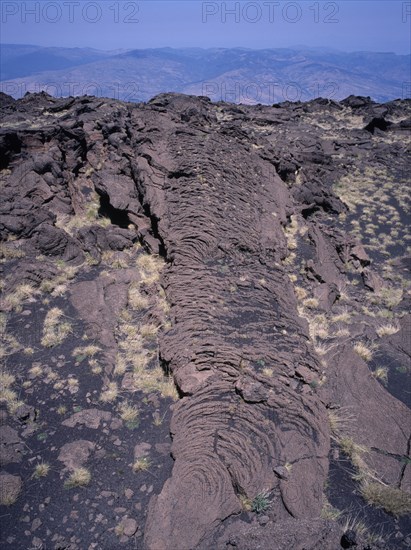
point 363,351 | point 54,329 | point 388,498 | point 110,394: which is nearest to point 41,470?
point 110,394

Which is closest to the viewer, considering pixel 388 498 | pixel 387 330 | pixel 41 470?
pixel 388 498

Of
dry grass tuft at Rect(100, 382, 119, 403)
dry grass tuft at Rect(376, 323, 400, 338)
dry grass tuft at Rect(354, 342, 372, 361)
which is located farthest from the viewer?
dry grass tuft at Rect(376, 323, 400, 338)

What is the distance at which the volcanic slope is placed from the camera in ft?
20.3

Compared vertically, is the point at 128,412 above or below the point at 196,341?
below

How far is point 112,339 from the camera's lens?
9977 mm

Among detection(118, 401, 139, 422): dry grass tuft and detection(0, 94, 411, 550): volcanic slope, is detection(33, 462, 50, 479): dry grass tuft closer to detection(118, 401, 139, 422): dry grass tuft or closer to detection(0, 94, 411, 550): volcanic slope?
detection(0, 94, 411, 550): volcanic slope

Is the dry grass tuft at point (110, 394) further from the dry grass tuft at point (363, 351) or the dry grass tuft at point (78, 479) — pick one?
the dry grass tuft at point (363, 351)

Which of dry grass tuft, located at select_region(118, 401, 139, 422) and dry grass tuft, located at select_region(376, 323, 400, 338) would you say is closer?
dry grass tuft, located at select_region(118, 401, 139, 422)

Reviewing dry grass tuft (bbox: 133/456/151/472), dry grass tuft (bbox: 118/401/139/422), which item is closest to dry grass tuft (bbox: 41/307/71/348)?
dry grass tuft (bbox: 118/401/139/422)

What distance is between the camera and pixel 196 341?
30.3 ft

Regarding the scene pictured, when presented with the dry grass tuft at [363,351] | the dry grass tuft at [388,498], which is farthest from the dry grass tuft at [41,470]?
the dry grass tuft at [363,351]

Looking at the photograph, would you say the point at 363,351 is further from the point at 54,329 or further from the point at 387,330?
the point at 54,329

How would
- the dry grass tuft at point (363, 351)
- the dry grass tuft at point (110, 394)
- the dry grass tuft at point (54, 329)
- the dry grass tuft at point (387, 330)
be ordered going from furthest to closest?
the dry grass tuft at point (387, 330) → the dry grass tuft at point (363, 351) → the dry grass tuft at point (54, 329) → the dry grass tuft at point (110, 394)

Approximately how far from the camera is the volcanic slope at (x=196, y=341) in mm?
6184
